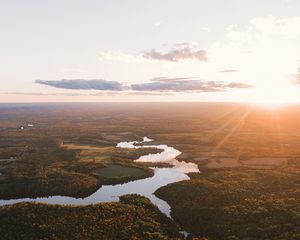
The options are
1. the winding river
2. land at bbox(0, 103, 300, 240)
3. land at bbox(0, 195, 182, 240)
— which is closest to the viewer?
land at bbox(0, 195, 182, 240)

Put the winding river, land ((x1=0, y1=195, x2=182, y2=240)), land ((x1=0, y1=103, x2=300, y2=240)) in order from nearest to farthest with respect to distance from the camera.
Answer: land ((x1=0, y1=195, x2=182, y2=240)) → land ((x1=0, y1=103, x2=300, y2=240)) → the winding river

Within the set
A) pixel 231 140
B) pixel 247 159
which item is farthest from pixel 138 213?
pixel 231 140

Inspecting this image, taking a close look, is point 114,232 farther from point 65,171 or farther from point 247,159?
point 247,159

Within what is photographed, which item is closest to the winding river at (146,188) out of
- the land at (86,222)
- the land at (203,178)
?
the land at (203,178)

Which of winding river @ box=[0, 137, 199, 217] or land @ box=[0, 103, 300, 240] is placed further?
winding river @ box=[0, 137, 199, 217]

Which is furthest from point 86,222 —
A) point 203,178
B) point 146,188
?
point 203,178

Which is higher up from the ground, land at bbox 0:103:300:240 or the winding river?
land at bbox 0:103:300:240

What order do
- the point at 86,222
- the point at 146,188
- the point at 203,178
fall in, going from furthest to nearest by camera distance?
the point at 203,178, the point at 146,188, the point at 86,222

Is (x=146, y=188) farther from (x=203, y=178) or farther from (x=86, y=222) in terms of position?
(x=86, y=222)

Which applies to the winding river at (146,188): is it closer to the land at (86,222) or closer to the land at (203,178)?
the land at (203,178)

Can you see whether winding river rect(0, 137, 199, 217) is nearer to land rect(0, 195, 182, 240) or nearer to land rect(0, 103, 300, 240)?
land rect(0, 103, 300, 240)

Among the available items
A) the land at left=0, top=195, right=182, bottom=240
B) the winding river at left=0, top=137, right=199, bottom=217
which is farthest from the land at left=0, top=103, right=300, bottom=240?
the winding river at left=0, top=137, right=199, bottom=217
